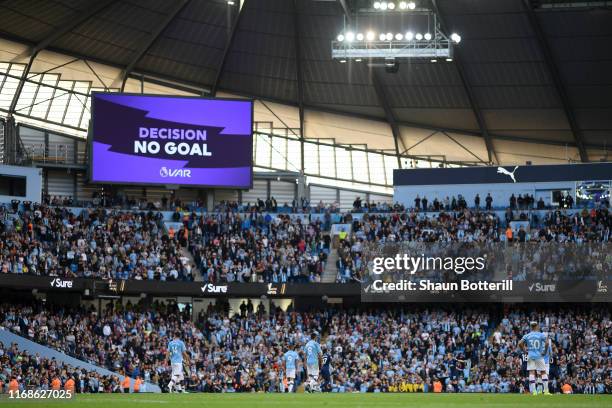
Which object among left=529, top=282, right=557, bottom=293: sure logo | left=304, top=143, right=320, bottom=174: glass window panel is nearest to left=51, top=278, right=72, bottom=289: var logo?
left=304, top=143, right=320, bottom=174: glass window panel

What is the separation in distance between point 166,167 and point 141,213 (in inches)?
120

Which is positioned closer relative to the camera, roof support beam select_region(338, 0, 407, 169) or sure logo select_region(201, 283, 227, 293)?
sure logo select_region(201, 283, 227, 293)

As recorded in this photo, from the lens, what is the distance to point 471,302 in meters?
53.8

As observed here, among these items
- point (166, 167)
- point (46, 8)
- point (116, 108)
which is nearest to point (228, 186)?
point (166, 167)

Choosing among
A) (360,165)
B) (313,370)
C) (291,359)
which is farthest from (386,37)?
(360,165)

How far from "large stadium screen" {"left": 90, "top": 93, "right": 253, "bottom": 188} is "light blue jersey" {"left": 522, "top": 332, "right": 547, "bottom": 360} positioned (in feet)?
104

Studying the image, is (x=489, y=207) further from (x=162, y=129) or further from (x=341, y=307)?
(x=162, y=129)

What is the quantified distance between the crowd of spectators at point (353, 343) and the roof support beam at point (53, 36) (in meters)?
16.3

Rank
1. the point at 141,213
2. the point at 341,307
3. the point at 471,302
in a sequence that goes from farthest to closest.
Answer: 1. the point at 141,213
2. the point at 341,307
3. the point at 471,302

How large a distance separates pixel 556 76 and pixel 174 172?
2182 centimetres

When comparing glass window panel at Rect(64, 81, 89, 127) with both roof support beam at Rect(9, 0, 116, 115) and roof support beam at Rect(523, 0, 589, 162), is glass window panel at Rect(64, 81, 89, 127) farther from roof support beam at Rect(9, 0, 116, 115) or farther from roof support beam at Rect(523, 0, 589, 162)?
roof support beam at Rect(523, 0, 589, 162)

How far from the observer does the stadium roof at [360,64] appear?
180ft

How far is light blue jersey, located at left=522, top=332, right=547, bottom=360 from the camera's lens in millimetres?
33469

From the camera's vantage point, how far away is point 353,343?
52.0m
